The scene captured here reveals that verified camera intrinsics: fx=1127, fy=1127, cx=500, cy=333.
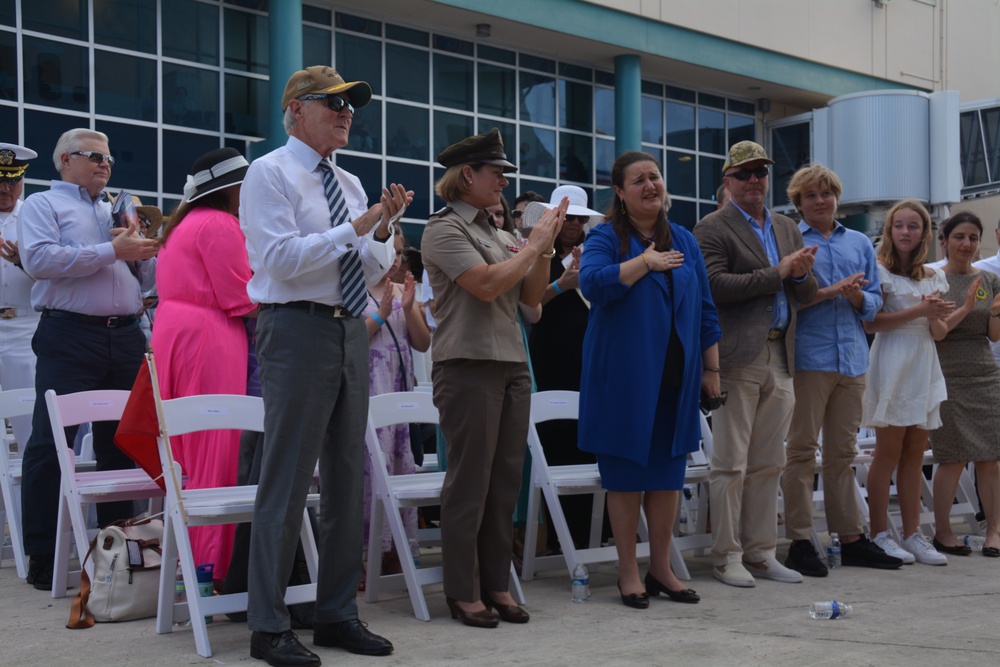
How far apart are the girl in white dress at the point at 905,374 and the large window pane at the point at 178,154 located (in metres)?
9.86

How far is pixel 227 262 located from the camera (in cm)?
483

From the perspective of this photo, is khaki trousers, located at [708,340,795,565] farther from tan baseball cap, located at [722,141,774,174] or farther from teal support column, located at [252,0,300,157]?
teal support column, located at [252,0,300,157]

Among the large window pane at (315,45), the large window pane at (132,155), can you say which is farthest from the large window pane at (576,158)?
the large window pane at (132,155)

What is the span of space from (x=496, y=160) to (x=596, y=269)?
74 centimetres

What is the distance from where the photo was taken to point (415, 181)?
16375 millimetres

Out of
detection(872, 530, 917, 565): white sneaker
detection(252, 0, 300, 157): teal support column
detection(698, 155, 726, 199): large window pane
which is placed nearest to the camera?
detection(872, 530, 917, 565): white sneaker

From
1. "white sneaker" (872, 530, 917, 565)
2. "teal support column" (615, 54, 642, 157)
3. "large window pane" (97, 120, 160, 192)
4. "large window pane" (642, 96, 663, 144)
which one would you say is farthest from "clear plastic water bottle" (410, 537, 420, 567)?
"large window pane" (642, 96, 663, 144)

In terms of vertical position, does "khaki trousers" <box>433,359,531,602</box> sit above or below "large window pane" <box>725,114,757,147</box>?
below

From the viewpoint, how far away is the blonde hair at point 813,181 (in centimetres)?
617

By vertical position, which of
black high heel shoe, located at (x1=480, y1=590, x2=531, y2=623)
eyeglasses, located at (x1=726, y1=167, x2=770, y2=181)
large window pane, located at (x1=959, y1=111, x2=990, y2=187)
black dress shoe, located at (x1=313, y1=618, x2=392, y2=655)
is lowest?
black high heel shoe, located at (x1=480, y1=590, x2=531, y2=623)

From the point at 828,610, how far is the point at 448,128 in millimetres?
12993

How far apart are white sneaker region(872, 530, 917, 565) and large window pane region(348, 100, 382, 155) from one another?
1065 centimetres

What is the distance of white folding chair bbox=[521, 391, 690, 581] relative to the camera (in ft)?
17.6

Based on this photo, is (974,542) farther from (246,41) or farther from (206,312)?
(246,41)
